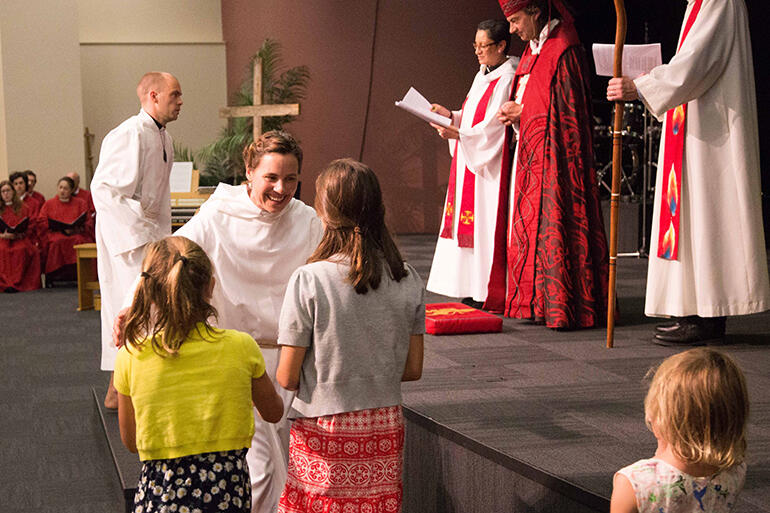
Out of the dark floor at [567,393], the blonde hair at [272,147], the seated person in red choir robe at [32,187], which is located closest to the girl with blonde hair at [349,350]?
the blonde hair at [272,147]

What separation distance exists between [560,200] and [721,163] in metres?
0.83

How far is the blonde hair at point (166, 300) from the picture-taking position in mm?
1980

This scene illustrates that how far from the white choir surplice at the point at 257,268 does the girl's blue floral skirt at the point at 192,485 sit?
22.7 inches

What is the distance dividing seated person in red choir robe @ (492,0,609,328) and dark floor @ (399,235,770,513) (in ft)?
0.61

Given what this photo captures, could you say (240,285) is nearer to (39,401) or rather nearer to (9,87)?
(39,401)

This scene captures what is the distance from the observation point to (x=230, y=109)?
399 inches

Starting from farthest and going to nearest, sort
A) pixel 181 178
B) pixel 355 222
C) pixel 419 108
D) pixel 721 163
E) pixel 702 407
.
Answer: pixel 181 178 → pixel 419 108 → pixel 721 163 → pixel 355 222 → pixel 702 407

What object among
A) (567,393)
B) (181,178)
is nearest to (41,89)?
(181,178)

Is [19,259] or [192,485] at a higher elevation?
[192,485]

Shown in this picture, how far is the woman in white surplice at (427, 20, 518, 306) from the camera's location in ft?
17.1

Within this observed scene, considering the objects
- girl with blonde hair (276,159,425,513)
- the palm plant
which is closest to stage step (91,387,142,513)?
girl with blonde hair (276,159,425,513)

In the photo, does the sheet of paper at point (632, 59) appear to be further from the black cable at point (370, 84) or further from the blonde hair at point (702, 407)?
the black cable at point (370, 84)

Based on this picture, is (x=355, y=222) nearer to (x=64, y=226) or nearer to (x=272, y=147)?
(x=272, y=147)

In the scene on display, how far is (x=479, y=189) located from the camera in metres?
5.34
